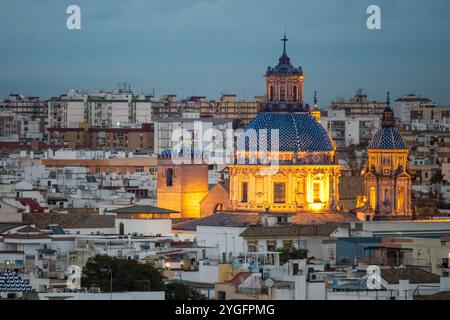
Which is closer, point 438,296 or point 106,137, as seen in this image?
point 438,296

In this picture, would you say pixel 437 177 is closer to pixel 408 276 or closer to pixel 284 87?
pixel 284 87

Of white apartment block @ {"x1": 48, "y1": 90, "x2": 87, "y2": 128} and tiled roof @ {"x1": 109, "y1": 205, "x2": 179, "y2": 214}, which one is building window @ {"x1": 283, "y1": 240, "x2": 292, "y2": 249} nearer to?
tiled roof @ {"x1": 109, "y1": 205, "x2": 179, "y2": 214}

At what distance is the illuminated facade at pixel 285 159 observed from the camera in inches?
3054

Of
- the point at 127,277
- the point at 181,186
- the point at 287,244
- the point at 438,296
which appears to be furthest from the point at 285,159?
the point at 438,296

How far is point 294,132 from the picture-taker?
79.0 metres

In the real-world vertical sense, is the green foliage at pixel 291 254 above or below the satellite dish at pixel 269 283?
below

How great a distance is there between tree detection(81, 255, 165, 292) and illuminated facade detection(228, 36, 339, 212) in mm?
25750

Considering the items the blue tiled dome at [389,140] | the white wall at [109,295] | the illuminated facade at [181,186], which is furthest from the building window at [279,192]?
the white wall at [109,295]

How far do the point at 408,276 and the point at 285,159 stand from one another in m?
32.2

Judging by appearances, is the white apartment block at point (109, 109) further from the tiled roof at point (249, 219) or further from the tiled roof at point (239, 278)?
the tiled roof at point (239, 278)

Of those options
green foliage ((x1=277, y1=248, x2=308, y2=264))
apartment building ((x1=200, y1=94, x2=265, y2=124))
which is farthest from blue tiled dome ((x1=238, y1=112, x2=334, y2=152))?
apartment building ((x1=200, y1=94, x2=265, y2=124))

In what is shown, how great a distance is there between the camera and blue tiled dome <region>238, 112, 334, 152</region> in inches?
3095

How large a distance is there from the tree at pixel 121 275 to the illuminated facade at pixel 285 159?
2575cm
